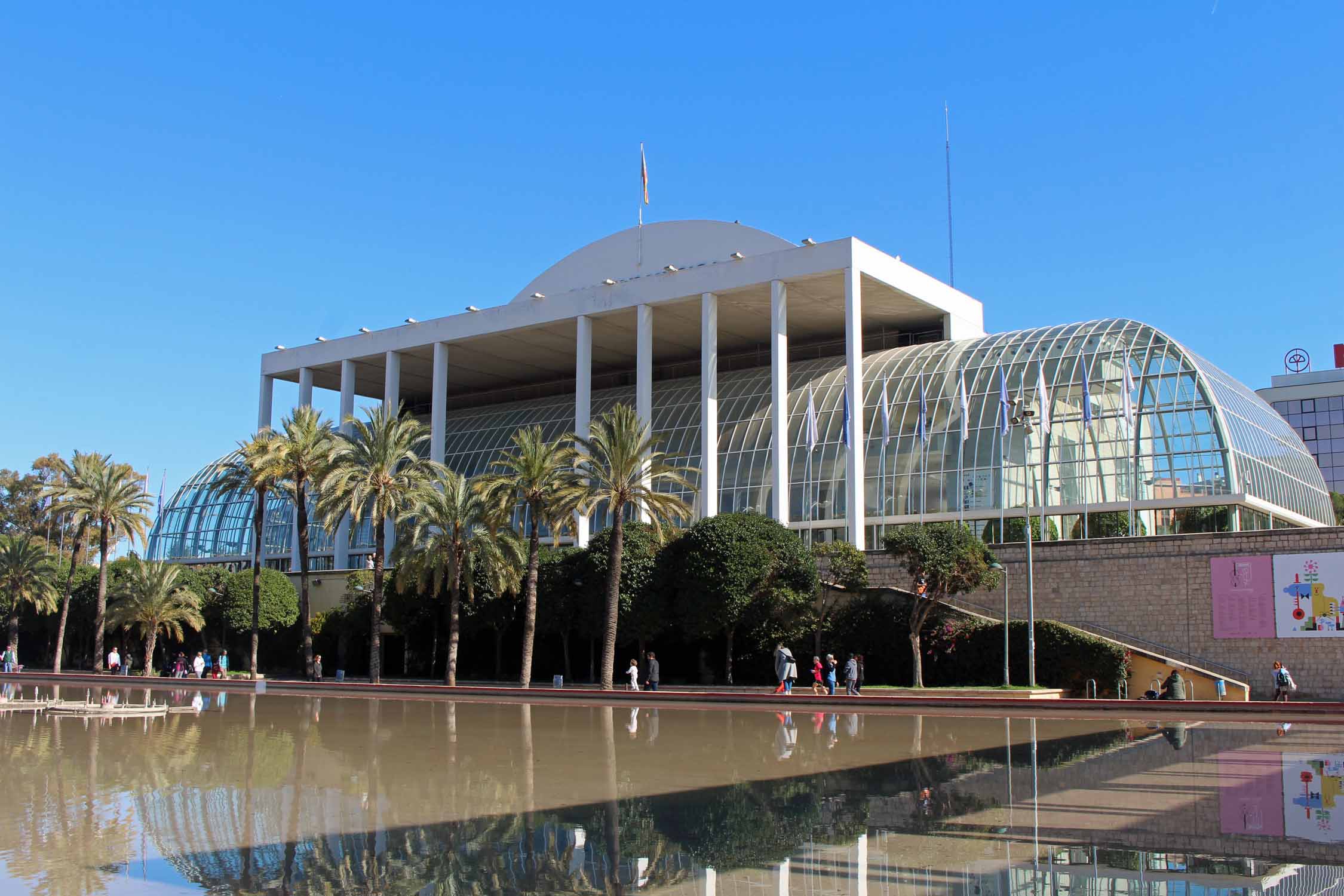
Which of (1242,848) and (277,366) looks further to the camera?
(277,366)

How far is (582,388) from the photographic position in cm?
5669

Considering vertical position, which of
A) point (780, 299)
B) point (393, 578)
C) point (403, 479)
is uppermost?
point (780, 299)

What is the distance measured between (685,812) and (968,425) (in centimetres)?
3777

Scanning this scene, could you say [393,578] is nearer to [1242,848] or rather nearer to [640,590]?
[640,590]

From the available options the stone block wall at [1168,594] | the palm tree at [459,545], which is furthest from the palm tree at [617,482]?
the stone block wall at [1168,594]

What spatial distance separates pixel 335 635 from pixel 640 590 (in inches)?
790

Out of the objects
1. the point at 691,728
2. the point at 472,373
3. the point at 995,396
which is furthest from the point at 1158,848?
the point at 472,373

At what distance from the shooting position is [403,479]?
49.7m

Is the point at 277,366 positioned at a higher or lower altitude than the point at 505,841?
higher

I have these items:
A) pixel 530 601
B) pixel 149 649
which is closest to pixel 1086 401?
pixel 530 601

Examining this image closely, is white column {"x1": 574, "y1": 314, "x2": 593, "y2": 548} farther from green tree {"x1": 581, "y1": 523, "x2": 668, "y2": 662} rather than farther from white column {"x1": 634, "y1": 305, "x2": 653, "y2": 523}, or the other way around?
green tree {"x1": 581, "y1": 523, "x2": 668, "y2": 662}

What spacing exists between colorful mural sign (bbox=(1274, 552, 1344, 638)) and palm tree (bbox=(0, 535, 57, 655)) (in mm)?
60391

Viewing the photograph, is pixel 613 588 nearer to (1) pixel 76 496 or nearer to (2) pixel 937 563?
(2) pixel 937 563

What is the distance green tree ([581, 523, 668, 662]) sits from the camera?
44.2m
